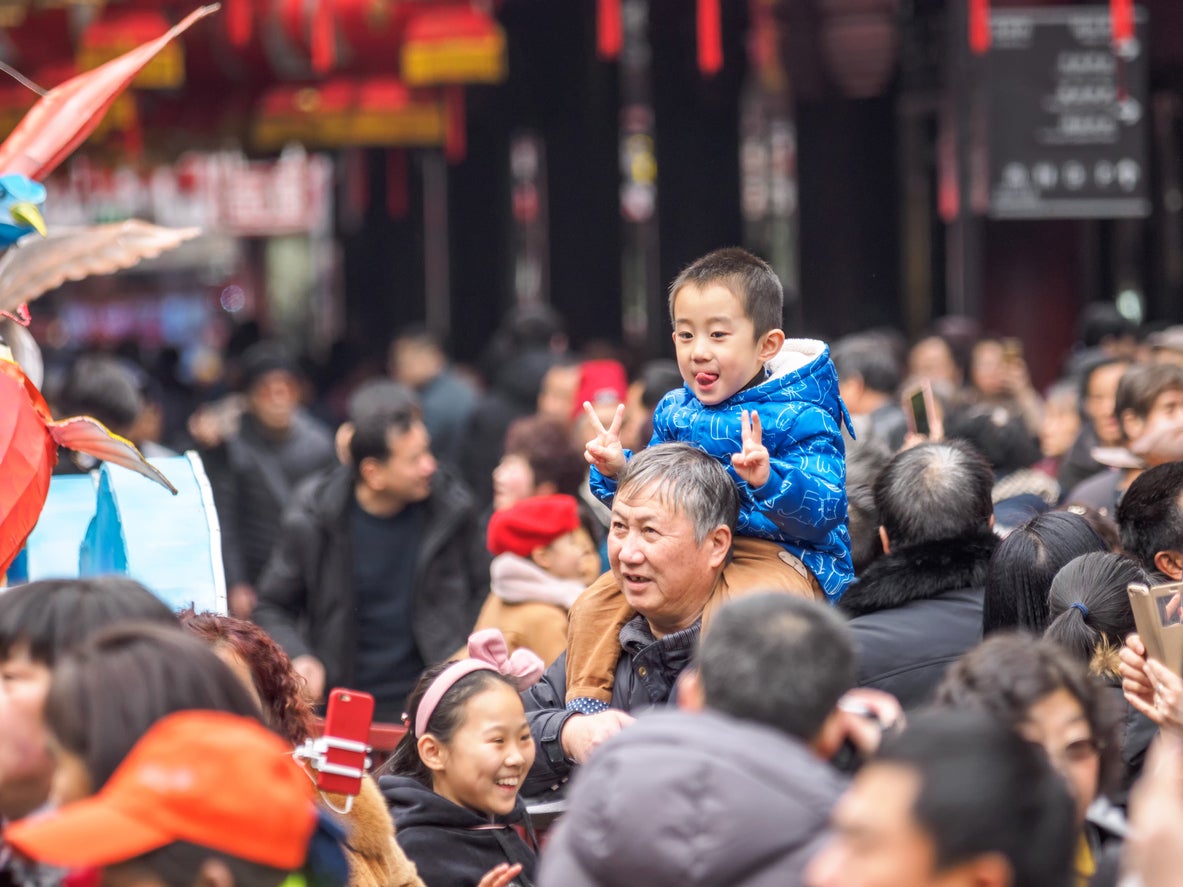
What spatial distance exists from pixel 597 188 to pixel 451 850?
11868 mm

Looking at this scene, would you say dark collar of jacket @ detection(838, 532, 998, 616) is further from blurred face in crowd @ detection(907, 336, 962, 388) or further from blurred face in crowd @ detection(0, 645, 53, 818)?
blurred face in crowd @ detection(907, 336, 962, 388)

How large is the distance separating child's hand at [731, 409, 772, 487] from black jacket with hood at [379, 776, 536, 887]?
1.04 m

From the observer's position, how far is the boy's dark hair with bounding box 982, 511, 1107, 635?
3.90m

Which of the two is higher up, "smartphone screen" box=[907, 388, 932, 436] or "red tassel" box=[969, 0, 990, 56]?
"red tassel" box=[969, 0, 990, 56]

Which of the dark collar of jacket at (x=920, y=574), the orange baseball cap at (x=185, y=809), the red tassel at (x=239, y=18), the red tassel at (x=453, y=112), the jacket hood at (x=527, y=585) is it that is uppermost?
the red tassel at (x=239, y=18)

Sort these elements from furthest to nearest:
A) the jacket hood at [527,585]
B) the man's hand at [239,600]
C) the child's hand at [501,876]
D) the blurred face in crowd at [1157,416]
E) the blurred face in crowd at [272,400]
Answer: the blurred face in crowd at [272,400] < the man's hand at [239,600] < the blurred face in crowd at [1157,416] < the jacket hood at [527,585] < the child's hand at [501,876]

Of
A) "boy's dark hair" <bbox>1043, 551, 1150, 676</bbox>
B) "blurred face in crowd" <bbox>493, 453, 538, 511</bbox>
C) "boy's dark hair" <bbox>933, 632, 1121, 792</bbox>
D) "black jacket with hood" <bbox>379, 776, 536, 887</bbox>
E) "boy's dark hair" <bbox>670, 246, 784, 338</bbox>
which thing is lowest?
"black jacket with hood" <bbox>379, 776, 536, 887</bbox>

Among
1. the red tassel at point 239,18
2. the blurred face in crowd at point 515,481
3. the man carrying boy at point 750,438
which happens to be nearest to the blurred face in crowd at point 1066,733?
the man carrying boy at point 750,438

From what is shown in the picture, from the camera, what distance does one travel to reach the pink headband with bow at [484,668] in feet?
13.4

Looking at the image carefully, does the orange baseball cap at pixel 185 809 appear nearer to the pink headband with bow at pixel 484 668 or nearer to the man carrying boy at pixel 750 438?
the man carrying boy at pixel 750 438

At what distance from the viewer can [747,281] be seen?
12.8 feet

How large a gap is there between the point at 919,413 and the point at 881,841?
3489 mm

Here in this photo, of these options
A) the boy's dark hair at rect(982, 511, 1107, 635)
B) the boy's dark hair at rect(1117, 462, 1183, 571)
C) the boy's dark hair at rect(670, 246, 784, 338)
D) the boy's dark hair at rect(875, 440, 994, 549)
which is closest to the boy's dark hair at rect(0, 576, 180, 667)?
the boy's dark hair at rect(670, 246, 784, 338)

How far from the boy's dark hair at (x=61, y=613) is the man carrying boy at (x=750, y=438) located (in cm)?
109
